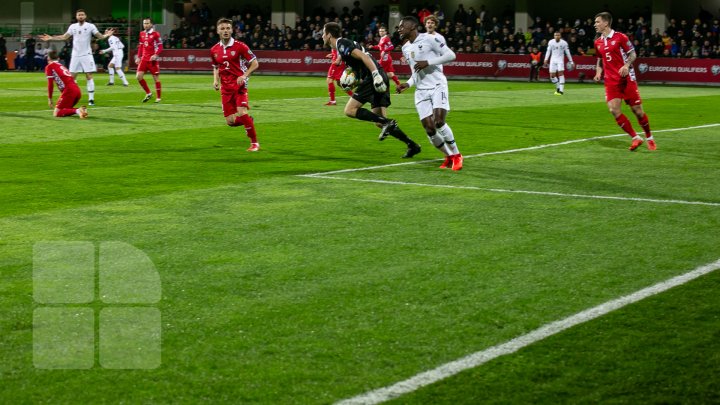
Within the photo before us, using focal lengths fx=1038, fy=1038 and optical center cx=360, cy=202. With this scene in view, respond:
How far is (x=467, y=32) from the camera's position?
163ft

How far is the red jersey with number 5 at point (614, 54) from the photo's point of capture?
52.3 ft

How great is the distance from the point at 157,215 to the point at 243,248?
1.84 meters

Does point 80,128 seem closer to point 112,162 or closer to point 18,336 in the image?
point 112,162

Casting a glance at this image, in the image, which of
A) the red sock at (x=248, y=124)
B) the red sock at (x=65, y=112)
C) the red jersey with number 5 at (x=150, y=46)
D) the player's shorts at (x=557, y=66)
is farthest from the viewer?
the player's shorts at (x=557, y=66)

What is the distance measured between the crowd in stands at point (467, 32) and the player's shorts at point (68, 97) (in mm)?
27380

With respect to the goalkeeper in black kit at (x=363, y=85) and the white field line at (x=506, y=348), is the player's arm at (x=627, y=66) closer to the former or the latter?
the goalkeeper in black kit at (x=363, y=85)

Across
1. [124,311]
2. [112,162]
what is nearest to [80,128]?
[112,162]

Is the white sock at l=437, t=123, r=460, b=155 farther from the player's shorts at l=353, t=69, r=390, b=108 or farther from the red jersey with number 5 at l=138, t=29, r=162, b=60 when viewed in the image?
the red jersey with number 5 at l=138, t=29, r=162, b=60

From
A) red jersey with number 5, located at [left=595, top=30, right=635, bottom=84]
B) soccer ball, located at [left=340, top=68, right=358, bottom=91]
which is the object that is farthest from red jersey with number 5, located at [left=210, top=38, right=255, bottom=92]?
red jersey with number 5, located at [left=595, top=30, right=635, bottom=84]

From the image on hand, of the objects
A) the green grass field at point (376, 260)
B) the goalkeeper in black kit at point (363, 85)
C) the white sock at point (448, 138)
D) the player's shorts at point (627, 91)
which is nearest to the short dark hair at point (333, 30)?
the goalkeeper in black kit at point (363, 85)

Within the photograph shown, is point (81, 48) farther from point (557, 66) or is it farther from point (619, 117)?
point (619, 117)

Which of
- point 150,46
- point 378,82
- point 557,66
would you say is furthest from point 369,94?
point 557,66

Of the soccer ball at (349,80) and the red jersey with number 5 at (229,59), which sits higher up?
the red jersey with number 5 at (229,59)

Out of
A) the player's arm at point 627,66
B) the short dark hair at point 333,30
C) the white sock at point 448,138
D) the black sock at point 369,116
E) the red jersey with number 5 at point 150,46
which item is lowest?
the white sock at point 448,138
